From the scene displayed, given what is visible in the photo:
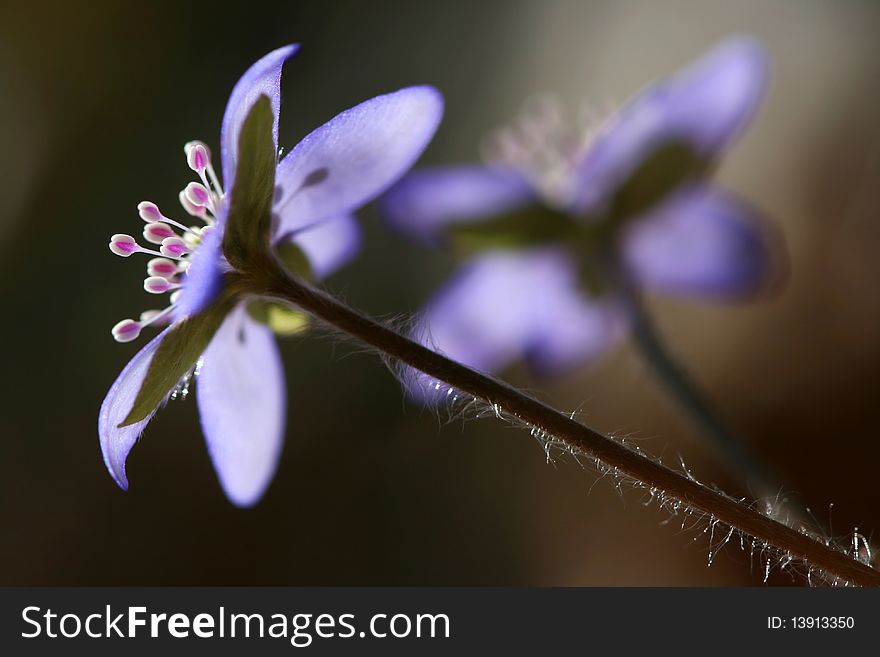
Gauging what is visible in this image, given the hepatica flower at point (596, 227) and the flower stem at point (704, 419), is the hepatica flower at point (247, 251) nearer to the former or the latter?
the hepatica flower at point (596, 227)

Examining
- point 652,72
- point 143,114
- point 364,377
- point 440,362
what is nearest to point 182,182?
point 143,114

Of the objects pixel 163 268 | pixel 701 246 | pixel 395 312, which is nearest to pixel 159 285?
pixel 163 268

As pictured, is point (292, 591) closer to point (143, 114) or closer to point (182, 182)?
point (182, 182)

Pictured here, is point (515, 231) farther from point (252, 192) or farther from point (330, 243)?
point (252, 192)

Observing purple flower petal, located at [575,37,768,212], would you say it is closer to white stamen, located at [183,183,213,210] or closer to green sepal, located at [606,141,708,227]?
green sepal, located at [606,141,708,227]

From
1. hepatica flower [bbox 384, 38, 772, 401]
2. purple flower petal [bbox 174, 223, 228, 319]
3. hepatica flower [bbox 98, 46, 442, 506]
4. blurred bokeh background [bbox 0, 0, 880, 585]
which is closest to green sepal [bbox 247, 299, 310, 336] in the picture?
hepatica flower [bbox 98, 46, 442, 506]

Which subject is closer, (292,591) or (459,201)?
(292,591)
